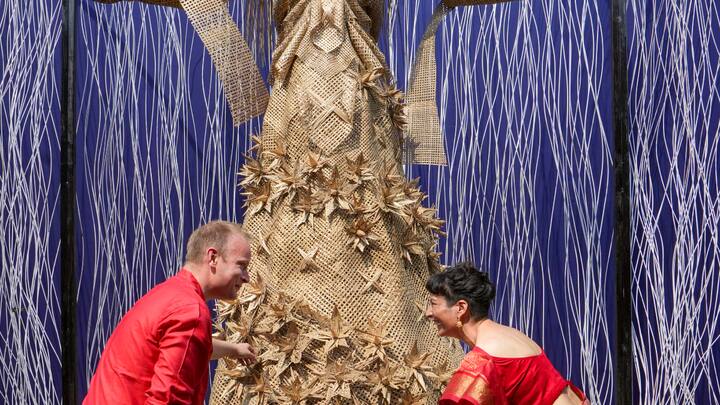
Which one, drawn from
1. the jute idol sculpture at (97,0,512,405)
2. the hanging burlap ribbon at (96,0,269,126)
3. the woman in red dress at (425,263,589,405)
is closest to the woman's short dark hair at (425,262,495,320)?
the woman in red dress at (425,263,589,405)

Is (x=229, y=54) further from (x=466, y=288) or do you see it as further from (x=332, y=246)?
(x=466, y=288)

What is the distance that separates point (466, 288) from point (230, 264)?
22.0 inches

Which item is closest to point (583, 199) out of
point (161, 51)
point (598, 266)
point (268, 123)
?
point (598, 266)

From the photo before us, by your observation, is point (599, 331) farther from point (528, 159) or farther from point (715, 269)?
point (528, 159)

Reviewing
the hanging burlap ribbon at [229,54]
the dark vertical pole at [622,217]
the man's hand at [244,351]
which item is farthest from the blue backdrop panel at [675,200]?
the man's hand at [244,351]

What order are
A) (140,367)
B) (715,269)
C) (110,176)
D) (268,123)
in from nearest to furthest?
1. (140,367)
2. (268,123)
3. (715,269)
4. (110,176)

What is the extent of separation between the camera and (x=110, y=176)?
371 centimetres

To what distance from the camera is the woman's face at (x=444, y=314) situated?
86.9 inches

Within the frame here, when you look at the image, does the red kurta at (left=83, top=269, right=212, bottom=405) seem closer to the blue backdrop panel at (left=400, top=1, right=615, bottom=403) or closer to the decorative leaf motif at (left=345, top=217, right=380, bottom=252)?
the decorative leaf motif at (left=345, top=217, right=380, bottom=252)

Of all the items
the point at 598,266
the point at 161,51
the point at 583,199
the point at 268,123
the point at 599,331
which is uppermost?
the point at 161,51

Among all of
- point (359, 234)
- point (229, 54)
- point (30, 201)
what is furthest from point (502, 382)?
point (30, 201)

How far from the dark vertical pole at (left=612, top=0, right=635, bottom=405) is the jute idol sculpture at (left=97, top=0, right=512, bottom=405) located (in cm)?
95

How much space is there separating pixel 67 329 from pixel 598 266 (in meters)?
2.01

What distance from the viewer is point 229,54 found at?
274 centimetres
